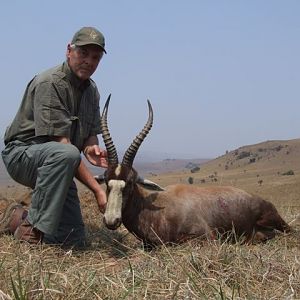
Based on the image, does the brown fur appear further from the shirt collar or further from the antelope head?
the shirt collar

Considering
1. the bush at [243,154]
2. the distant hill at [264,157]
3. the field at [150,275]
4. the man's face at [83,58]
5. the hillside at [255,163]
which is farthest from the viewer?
the bush at [243,154]

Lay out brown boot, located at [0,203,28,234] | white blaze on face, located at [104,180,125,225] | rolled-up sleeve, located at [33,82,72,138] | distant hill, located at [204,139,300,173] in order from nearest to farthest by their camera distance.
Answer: white blaze on face, located at [104,180,125,225]
rolled-up sleeve, located at [33,82,72,138]
brown boot, located at [0,203,28,234]
distant hill, located at [204,139,300,173]

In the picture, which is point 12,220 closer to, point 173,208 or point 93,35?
point 173,208

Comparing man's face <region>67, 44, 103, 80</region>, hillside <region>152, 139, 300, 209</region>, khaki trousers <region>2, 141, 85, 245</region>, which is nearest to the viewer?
khaki trousers <region>2, 141, 85, 245</region>

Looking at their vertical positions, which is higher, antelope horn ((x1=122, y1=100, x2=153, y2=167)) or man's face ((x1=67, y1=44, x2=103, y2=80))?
man's face ((x1=67, y1=44, x2=103, y2=80))

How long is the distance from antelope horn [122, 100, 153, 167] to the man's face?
0.94 metres

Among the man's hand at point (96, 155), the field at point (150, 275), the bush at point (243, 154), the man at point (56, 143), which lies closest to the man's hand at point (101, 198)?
the man at point (56, 143)

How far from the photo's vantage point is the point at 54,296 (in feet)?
11.3

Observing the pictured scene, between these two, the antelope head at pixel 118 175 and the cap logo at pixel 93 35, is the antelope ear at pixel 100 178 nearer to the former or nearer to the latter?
the antelope head at pixel 118 175

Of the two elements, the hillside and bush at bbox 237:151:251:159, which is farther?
bush at bbox 237:151:251:159

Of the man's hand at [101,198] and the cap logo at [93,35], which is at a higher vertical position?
the cap logo at [93,35]

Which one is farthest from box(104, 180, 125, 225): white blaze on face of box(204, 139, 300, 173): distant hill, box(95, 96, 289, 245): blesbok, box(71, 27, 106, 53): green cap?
box(204, 139, 300, 173): distant hill

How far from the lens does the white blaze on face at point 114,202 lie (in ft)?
19.5

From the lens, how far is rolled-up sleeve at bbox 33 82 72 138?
6070mm
